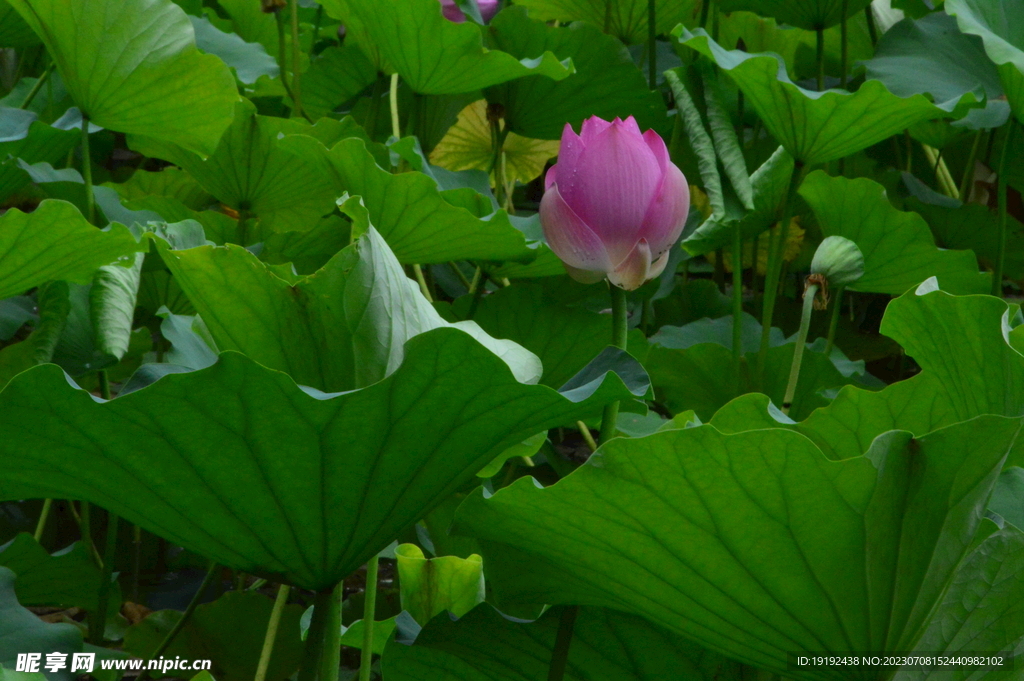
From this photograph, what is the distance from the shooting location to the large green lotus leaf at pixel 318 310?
486 millimetres

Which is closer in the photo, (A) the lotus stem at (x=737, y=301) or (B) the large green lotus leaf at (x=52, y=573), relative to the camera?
(B) the large green lotus leaf at (x=52, y=573)

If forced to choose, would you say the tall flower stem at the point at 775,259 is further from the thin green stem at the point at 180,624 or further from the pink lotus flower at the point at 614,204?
the thin green stem at the point at 180,624

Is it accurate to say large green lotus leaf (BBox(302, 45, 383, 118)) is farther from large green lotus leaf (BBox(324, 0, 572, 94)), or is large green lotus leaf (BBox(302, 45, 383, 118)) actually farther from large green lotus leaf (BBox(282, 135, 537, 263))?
large green lotus leaf (BBox(282, 135, 537, 263))

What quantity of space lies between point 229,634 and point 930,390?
0.70m

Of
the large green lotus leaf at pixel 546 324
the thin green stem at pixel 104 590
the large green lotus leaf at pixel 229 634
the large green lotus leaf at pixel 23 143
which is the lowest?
the large green lotus leaf at pixel 229 634

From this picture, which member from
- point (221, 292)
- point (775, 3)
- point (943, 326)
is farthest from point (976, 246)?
point (221, 292)

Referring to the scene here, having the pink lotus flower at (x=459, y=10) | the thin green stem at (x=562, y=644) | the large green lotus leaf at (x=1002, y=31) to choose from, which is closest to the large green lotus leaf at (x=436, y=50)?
the pink lotus flower at (x=459, y=10)

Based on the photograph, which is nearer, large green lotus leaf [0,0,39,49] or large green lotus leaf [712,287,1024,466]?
large green lotus leaf [712,287,1024,466]

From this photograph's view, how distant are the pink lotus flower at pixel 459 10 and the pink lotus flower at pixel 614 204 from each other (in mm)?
579

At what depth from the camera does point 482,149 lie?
58.1 inches

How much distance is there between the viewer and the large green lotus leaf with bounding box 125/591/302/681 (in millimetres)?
920

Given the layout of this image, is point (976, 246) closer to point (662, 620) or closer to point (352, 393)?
point (662, 620)

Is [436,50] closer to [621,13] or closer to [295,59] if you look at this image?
[295,59]

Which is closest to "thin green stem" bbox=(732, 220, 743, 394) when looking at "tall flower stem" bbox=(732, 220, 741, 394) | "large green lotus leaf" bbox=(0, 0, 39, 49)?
"tall flower stem" bbox=(732, 220, 741, 394)
